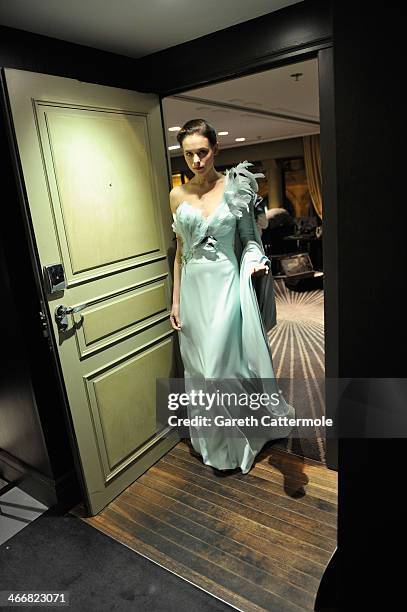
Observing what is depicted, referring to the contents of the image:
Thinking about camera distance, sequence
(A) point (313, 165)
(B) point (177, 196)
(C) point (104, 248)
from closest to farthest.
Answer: (C) point (104, 248) → (B) point (177, 196) → (A) point (313, 165)

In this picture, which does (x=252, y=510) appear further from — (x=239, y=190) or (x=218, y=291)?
(x=239, y=190)

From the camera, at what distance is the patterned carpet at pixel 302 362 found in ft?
8.26

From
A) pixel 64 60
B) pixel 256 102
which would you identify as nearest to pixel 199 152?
pixel 64 60

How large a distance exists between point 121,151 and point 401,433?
1.77m

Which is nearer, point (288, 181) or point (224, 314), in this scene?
point (224, 314)

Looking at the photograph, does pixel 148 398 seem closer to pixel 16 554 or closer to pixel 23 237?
pixel 16 554

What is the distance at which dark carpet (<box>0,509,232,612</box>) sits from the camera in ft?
5.30

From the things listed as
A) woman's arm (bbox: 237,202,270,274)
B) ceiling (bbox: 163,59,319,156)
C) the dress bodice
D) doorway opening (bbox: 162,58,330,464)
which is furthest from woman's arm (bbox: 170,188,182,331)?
ceiling (bbox: 163,59,319,156)

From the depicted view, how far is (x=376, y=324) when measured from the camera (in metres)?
0.89

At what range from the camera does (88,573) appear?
5.78 ft

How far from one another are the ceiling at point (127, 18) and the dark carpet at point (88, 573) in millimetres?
2187

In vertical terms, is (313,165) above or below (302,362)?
above

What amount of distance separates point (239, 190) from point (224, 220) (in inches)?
6.3

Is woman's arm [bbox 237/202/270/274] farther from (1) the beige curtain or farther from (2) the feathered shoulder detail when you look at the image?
(1) the beige curtain
